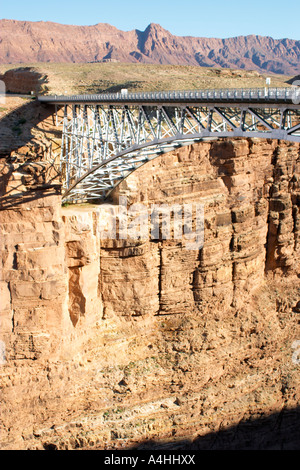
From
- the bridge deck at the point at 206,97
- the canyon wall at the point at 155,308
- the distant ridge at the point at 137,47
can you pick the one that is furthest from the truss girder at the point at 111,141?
the distant ridge at the point at 137,47

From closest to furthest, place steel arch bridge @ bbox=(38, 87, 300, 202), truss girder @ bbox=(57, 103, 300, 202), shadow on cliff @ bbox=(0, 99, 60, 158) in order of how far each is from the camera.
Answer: steel arch bridge @ bbox=(38, 87, 300, 202)
truss girder @ bbox=(57, 103, 300, 202)
shadow on cliff @ bbox=(0, 99, 60, 158)

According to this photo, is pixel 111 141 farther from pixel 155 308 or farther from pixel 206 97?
pixel 155 308

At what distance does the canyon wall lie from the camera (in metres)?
24.1

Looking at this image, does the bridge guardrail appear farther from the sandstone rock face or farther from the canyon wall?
the sandstone rock face

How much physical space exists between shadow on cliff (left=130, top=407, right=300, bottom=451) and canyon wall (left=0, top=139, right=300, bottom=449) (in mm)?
172

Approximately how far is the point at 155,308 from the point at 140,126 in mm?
A: 10115

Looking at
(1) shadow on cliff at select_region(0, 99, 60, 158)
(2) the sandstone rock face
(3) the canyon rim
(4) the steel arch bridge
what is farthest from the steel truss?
(2) the sandstone rock face

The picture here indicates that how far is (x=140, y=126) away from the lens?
82.3 feet

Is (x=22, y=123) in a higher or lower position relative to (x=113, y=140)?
higher

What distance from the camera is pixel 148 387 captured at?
2691 cm

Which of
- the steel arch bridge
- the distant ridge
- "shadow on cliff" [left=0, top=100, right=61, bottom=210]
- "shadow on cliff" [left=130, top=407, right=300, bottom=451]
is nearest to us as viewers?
the steel arch bridge

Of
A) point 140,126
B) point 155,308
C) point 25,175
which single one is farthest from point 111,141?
point 155,308

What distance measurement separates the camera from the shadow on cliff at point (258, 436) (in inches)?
1077

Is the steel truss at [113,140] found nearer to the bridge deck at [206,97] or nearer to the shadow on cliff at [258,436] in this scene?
the bridge deck at [206,97]
